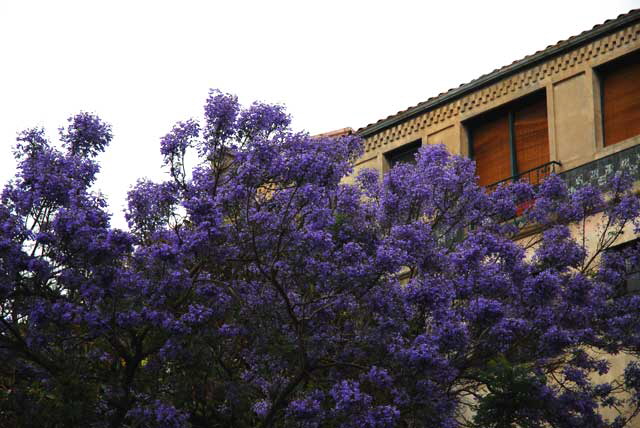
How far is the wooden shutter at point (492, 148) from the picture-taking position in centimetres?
2458

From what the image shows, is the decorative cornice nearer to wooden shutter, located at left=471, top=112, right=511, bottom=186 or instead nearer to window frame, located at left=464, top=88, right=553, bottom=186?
window frame, located at left=464, top=88, right=553, bottom=186

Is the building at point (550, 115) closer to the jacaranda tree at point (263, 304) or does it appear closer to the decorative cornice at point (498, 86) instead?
the decorative cornice at point (498, 86)

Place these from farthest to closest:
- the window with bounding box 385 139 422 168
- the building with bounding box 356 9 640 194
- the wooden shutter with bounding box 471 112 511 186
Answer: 1. the window with bounding box 385 139 422 168
2. the wooden shutter with bounding box 471 112 511 186
3. the building with bounding box 356 9 640 194

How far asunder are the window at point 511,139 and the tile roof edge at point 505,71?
0.65m

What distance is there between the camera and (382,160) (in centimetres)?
2675

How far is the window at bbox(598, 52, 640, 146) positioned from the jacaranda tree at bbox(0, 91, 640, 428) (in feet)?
17.3

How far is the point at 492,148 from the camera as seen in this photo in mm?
24984

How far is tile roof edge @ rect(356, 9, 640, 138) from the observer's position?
22422 mm

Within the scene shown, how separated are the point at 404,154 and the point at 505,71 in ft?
11.1

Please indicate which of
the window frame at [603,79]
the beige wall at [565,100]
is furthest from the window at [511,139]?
the window frame at [603,79]

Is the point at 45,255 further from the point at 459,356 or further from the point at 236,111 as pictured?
the point at 459,356

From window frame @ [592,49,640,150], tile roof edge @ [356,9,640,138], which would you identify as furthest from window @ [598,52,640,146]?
tile roof edge @ [356,9,640,138]

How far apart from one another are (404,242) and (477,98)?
10.00 meters

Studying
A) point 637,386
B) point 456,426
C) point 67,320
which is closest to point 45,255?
point 67,320
